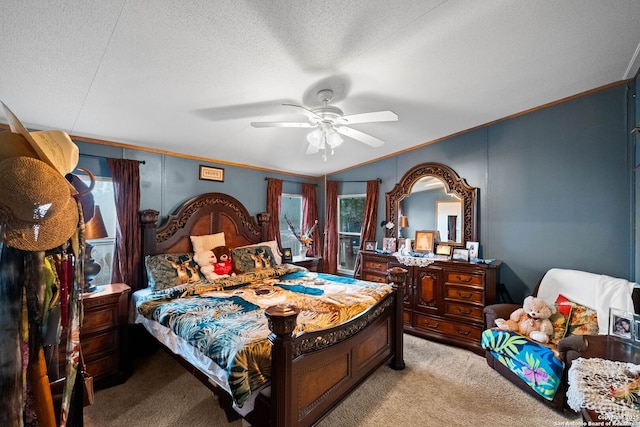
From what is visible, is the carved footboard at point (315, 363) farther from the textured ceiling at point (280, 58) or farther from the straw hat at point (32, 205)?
the textured ceiling at point (280, 58)

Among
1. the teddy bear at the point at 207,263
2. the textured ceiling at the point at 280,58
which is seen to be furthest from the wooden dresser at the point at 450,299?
the teddy bear at the point at 207,263

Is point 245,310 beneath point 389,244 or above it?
beneath

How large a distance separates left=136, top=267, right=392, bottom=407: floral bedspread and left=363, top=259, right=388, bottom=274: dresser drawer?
3.08 feet

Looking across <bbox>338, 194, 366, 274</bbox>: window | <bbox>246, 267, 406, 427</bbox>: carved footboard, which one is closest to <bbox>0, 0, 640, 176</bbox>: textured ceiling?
<bbox>246, 267, 406, 427</bbox>: carved footboard

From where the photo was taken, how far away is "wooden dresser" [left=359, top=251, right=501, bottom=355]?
3.09m

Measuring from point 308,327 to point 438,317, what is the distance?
217 cm

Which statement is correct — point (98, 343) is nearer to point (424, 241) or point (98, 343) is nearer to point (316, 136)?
point (316, 136)

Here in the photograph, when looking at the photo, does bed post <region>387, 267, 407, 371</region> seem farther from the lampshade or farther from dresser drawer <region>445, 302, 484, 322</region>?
the lampshade

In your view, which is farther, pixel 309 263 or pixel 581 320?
pixel 309 263

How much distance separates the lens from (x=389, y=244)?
13.7ft

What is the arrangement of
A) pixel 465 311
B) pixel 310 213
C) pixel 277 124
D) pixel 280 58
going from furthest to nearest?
pixel 310 213
pixel 465 311
pixel 277 124
pixel 280 58

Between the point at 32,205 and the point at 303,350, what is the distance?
146 cm

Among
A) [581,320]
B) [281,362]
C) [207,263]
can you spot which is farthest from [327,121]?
[581,320]

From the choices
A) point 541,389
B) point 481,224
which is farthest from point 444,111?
point 541,389
